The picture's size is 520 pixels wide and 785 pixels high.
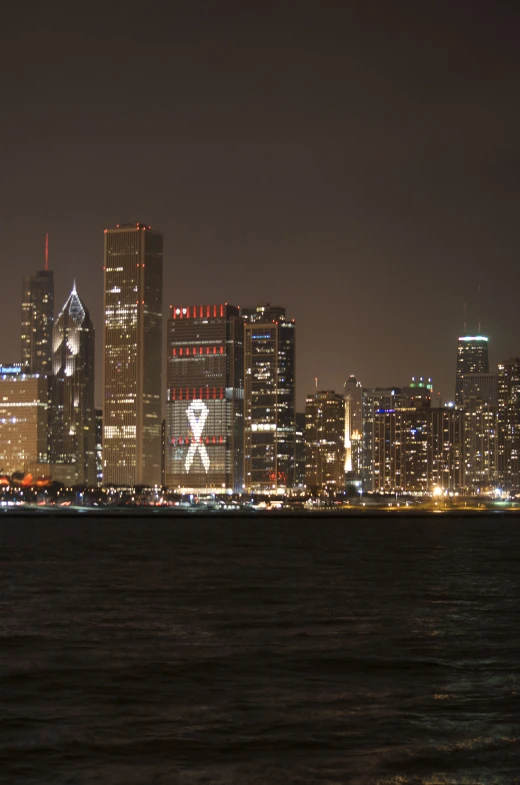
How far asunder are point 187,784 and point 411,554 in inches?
3170

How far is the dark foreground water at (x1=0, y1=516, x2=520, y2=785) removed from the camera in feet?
71.7

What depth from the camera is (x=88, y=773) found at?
830 inches

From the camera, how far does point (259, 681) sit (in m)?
30.3

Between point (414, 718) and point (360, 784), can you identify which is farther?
point (414, 718)

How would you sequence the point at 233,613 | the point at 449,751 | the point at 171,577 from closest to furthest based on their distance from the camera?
1. the point at 449,751
2. the point at 233,613
3. the point at 171,577

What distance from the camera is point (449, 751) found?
22781 millimetres

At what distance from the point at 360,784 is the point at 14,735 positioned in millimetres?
7603

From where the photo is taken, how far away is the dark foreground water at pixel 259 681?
71.7 feet

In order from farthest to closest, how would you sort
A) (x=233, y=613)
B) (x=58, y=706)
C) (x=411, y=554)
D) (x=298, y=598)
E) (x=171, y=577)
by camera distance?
(x=411, y=554) → (x=171, y=577) → (x=298, y=598) → (x=233, y=613) → (x=58, y=706)

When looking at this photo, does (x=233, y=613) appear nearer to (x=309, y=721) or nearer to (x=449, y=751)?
(x=309, y=721)

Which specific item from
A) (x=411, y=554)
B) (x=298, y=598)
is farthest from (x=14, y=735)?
(x=411, y=554)

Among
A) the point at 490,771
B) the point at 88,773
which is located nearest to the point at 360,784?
the point at 490,771

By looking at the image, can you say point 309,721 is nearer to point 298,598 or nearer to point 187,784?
point 187,784

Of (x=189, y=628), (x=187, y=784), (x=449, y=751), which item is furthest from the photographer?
(x=189, y=628)
